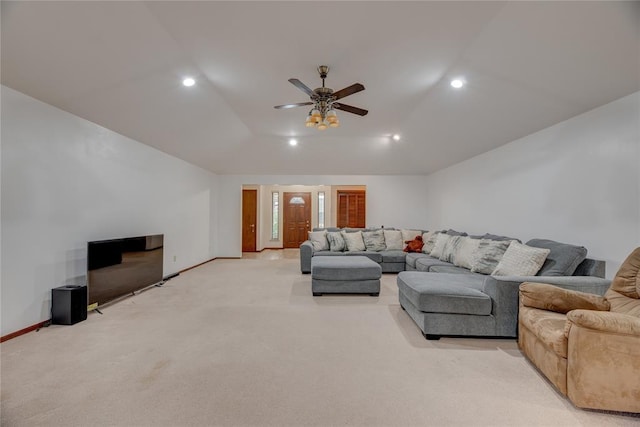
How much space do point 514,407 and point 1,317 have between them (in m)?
4.25

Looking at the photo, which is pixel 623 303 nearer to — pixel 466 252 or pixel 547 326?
pixel 547 326

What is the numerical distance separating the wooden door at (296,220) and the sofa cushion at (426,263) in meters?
5.73

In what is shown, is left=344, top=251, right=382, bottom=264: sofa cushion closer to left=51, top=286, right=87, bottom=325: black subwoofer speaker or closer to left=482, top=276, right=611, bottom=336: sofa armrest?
left=482, top=276, right=611, bottom=336: sofa armrest

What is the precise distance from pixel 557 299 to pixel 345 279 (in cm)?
245

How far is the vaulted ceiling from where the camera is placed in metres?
2.37

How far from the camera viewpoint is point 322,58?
3.16 m

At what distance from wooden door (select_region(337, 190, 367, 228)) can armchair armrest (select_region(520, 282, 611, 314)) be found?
→ 20.7 feet

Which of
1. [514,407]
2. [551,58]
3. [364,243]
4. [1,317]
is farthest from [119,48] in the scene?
[364,243]

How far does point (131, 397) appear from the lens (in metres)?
1.89

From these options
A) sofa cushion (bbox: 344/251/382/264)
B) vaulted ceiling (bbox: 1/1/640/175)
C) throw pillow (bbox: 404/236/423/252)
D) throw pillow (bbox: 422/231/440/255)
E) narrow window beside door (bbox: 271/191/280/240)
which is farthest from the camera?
narrow window beside door (bbox: 271/191/280/240)

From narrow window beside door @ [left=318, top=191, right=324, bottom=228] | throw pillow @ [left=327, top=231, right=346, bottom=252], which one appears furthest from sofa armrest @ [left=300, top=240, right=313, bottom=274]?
narrow window beside door @ [left=318, top=191, right=324, bottom=228]

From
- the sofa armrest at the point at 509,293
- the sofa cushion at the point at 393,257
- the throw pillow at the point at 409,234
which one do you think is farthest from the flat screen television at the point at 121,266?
the throw pillow at the point at 409,234

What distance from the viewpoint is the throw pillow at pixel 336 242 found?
616 cm

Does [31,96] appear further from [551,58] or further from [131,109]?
[551,58]
